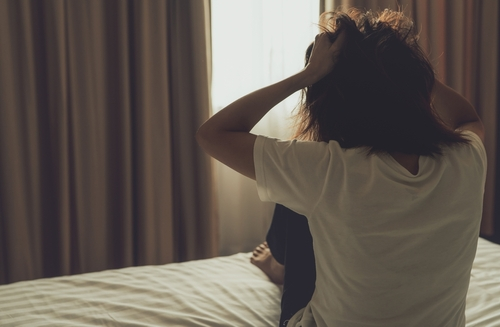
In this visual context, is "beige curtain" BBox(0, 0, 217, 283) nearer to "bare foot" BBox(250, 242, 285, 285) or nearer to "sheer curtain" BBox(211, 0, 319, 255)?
"sheer curtain" BBox(211, 0, 319, 255)

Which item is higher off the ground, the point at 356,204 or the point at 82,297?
the point at 356,204

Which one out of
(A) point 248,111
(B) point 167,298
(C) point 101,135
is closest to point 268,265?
(B) point 167,298

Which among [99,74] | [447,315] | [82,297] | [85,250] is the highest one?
[99,74]

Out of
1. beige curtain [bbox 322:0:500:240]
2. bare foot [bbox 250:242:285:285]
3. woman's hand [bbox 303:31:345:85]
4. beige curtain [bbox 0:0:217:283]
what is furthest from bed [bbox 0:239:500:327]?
beige curtain [bbox 322:0:500:240]

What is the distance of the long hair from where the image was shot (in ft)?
2.71

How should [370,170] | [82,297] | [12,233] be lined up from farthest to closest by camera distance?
[12,233] → [82,297] → [370,170]

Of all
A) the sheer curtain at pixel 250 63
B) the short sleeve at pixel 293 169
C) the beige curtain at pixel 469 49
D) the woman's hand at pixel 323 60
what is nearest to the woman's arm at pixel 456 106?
the woman's hand at pixel 323 60

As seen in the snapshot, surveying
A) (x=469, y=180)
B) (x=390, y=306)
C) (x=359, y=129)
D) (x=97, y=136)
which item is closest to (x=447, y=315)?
(x=390, y=306)

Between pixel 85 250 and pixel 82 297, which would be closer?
pixel 82 297

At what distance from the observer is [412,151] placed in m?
0.82

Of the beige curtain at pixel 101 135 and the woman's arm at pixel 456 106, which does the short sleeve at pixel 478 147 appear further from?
the beige curtain at pixel 101 135

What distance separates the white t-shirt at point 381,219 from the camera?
78 centimetres

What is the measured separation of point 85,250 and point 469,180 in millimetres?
1928

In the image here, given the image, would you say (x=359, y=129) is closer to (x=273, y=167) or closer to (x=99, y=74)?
(x=273, y=167)
